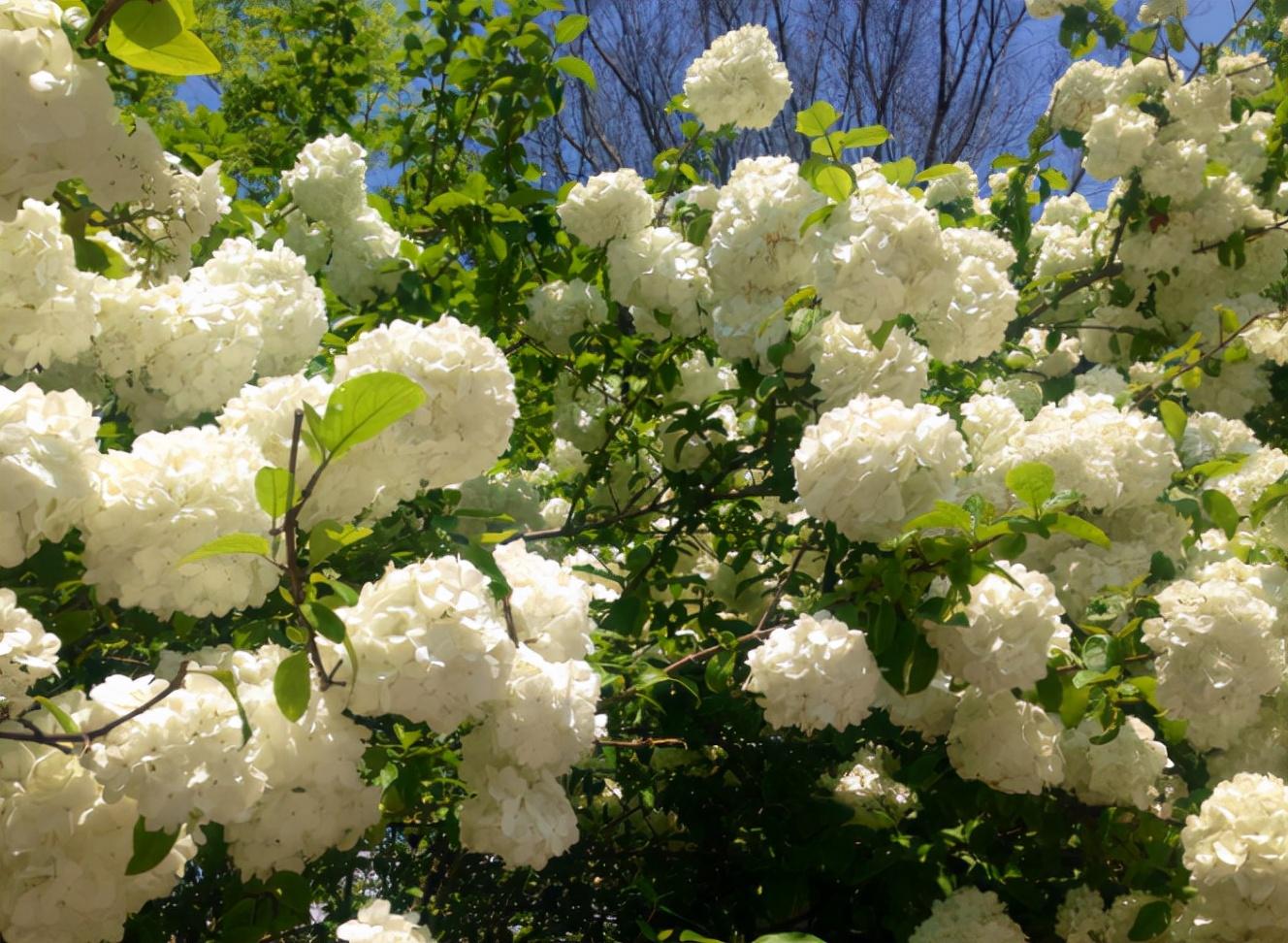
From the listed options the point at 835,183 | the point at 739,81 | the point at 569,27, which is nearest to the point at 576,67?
the point at 569,27

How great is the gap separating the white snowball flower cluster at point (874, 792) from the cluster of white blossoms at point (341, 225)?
1443 mm

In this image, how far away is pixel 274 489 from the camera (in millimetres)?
1103

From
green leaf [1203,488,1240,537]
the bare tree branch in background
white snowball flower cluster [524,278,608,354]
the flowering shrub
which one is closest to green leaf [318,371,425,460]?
the flowering shrub

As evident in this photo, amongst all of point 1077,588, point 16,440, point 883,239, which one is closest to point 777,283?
point 883,239

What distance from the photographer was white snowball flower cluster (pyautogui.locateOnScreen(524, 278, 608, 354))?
2641 mm

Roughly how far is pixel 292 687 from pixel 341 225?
5.47ft

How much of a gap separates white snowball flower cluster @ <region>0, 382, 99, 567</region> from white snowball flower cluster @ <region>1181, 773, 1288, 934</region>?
5.00ft

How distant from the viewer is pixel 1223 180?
3.24 m

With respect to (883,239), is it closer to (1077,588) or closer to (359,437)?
(1077,588)

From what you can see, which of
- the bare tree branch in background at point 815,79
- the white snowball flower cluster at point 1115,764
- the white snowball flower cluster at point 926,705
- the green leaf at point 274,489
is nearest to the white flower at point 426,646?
the green leaf at point 274,489

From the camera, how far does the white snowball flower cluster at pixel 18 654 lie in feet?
3.58

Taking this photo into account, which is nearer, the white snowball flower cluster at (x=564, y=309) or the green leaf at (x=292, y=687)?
the green leaf at (x=292, y=687)

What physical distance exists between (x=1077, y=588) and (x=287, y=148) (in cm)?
298

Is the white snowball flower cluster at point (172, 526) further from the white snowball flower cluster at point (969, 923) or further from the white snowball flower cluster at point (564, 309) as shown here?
the white snowball flower cluster at point (564, 309)
